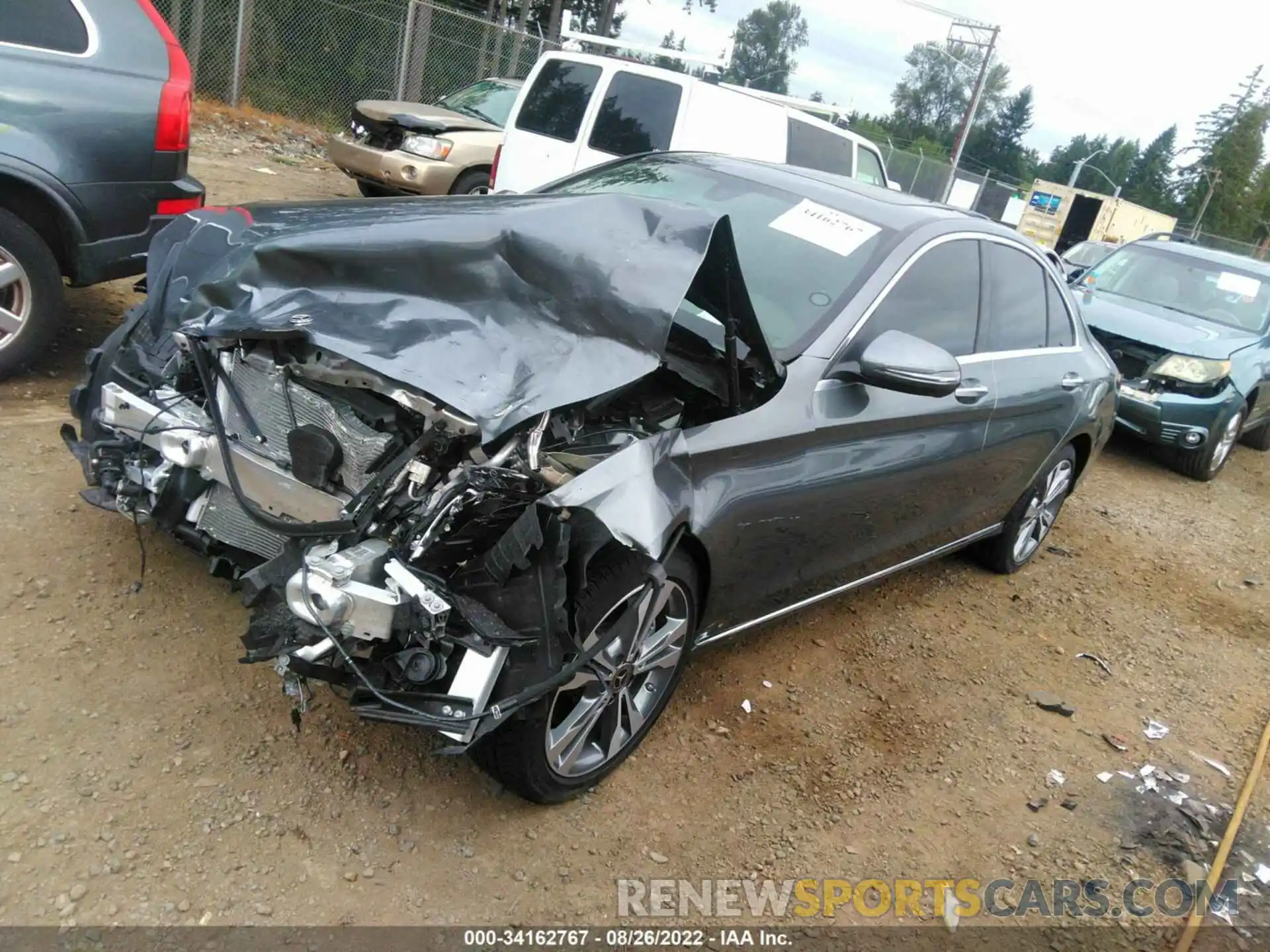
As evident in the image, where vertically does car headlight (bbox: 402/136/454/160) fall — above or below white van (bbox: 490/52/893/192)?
below

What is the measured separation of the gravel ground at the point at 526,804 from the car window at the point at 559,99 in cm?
479

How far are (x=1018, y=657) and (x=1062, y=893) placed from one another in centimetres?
156

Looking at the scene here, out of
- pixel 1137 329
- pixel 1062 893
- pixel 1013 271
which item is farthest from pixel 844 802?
pixel 1137 329

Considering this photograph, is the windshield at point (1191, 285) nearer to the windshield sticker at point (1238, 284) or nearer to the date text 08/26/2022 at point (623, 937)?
the windshield sticker at point (1238, 284)

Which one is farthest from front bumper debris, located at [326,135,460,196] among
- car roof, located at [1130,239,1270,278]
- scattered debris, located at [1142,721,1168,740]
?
scattered debris, located at [1142,721,1168,740]

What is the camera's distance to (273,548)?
2586mm

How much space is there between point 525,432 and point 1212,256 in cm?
908

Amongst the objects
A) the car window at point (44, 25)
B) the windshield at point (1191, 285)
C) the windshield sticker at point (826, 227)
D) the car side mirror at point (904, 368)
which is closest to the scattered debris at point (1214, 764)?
the car side mirror at point (904, 368)

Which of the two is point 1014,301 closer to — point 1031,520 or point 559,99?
point 1031,520

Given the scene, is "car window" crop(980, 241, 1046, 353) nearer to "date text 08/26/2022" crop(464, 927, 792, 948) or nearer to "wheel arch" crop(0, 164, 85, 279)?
"date text 08/26/2022" crop(464, 927, 792, 948)

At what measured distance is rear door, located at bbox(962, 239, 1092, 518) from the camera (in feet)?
13.4

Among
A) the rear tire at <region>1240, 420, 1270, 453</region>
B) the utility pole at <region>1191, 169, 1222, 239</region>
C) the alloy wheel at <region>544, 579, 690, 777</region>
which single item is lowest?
the rear tire at <region>1240, 420, 1270, 453</region>

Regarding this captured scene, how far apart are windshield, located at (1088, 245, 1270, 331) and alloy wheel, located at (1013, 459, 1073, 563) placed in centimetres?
430

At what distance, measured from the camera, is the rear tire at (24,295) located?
3973mm
